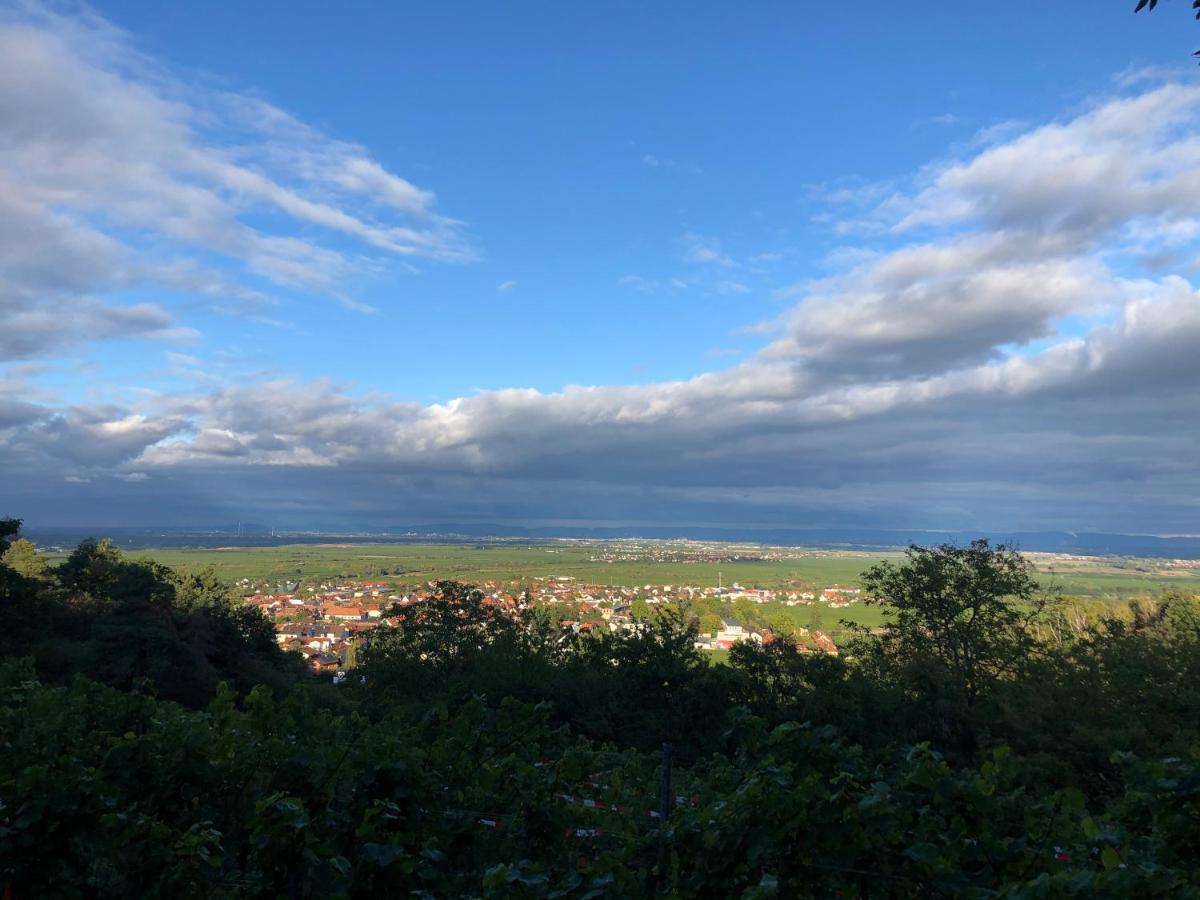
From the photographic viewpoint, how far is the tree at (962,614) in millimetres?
22141

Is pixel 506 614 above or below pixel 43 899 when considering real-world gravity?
below

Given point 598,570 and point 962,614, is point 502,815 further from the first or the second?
point 598,570

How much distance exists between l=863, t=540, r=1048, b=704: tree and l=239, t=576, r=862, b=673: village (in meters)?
3.63

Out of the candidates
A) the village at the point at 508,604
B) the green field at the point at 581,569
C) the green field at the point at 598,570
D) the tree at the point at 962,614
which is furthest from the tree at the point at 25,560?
the green field at the point at 581,569

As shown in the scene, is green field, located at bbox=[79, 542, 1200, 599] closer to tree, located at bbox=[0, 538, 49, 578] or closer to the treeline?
tree, located at bbox=[0, 538, 49, 578]

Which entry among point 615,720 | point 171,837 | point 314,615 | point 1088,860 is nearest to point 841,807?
point 1088,860

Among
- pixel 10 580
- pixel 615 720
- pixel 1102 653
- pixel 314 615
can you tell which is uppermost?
pixel 10 580

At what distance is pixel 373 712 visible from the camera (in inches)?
901

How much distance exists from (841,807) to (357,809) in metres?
2.94

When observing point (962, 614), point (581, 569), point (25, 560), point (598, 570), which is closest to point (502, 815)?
point (962, 614)

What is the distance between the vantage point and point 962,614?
76.7 ft

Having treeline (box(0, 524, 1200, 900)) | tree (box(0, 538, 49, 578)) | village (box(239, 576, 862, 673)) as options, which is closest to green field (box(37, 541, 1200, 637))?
village (box(239, 576, 862, 673))

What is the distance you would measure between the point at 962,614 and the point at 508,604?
88.9 feet

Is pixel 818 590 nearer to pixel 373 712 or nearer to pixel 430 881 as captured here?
pixel 373 712
